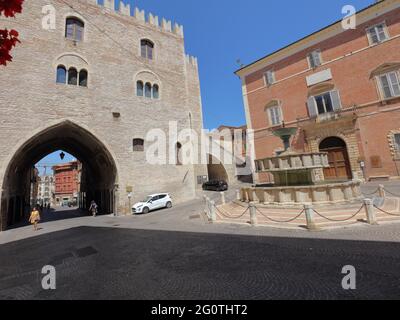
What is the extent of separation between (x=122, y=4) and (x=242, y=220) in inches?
895

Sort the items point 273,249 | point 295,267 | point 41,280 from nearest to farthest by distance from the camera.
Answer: point 295,267, point 41,280, point 273,249

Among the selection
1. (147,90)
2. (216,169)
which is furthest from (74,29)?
(216,169)

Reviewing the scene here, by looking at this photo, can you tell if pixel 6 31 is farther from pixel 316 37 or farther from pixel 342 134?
pixel 316 37

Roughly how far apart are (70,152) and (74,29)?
1235 cm

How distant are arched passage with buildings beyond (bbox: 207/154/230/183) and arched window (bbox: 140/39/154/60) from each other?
15033 mm

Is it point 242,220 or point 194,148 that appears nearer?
point 242,220

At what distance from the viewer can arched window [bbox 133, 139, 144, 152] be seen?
62.6 feet

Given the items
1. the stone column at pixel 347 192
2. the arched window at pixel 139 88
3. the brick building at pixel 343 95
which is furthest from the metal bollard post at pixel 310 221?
the arched window at pixel 139 88

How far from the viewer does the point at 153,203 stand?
17984 millimetres

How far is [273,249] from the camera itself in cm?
585
